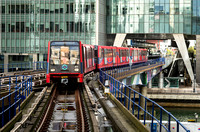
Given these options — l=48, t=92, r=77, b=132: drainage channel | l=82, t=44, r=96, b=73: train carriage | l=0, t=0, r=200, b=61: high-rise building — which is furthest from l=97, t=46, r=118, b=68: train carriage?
l=0, t=0, r=200, b=61: high-rise building

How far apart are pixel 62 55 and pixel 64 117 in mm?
9061

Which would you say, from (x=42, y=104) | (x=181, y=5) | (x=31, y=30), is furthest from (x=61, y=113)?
(x=181, y=5)

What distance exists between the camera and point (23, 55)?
67875mm

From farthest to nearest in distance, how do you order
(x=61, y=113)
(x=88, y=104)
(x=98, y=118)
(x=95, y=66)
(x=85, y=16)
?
1. (x=85, y=16)
2. (x=95, y=66)
3. (x=88, y=104)
4. (x=61, y=113)
5. (x=98, y=118)

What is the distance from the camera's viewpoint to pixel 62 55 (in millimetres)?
23250

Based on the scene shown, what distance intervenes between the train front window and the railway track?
3.83 m

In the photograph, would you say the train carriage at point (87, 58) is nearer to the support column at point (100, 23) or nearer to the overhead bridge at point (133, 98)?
the overhead bridge at point (133, 98)

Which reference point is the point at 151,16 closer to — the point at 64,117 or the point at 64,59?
the point at 64,59

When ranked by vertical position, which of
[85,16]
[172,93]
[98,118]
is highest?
[85,16]

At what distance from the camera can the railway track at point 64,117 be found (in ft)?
41.5

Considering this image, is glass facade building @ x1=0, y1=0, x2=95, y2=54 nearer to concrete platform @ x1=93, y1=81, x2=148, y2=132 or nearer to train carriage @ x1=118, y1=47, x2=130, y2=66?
train carriage @ x1=118, y1=47, x2=130, y2=66

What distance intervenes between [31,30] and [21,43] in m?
3.15

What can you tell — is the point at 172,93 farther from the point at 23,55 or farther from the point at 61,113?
the point at 61,113

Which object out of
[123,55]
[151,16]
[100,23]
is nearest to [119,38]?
[100,23]
